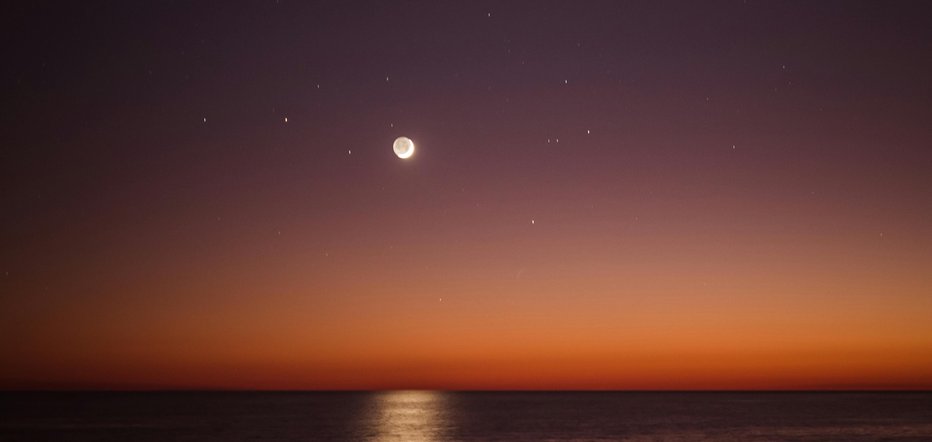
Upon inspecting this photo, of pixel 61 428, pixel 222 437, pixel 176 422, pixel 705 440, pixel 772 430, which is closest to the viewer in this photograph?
pixel 705 440

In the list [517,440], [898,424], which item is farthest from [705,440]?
[898,424]

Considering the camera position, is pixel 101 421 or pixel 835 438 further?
pixel 101 421

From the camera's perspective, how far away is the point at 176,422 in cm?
8362

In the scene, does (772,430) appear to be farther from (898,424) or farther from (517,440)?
(517,440)

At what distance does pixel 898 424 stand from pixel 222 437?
2167 inches

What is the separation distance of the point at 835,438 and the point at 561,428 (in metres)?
20.8

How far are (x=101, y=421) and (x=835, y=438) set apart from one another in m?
65.2

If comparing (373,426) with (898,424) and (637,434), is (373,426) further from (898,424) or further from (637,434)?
(898,424)

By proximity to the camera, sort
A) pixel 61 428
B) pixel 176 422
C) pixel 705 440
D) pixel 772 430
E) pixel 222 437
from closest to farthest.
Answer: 1. pixel 705 440
2. pixel 222 437
3. pixel 772 430
4. pixel 61 428
5. pixel 176 422

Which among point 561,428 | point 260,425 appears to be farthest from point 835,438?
point 260,425

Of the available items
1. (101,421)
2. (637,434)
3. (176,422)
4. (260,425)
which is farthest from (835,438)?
(101,421)

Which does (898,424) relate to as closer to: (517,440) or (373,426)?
(517,440)

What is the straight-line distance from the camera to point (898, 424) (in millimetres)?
75188

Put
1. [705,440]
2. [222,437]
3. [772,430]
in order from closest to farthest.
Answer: [705,440]
[222,437]
[772,430]
